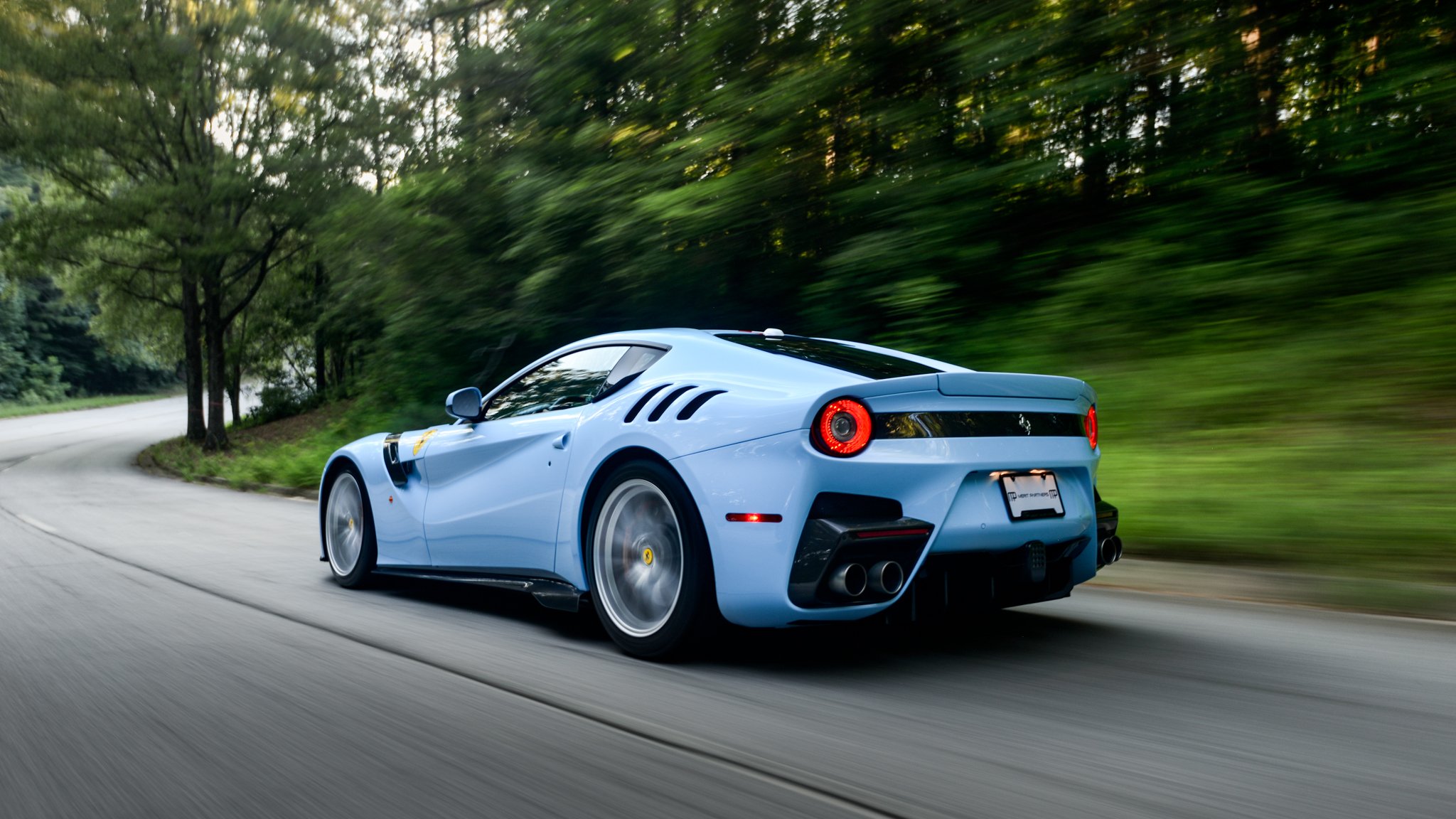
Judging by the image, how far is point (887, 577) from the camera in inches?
149

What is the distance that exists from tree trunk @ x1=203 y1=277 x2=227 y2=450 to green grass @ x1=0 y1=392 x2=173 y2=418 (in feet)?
74.3

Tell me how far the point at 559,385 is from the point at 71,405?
59.8 meters

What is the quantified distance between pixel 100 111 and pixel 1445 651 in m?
27.0

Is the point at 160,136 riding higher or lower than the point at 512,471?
higher

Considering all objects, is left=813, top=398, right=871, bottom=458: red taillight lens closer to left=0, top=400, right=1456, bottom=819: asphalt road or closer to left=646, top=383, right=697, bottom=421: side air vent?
left=646, top=383, right=697, bottom=421: side air vent

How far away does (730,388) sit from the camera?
425cm

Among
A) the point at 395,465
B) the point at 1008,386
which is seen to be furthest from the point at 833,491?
the point at 395,465

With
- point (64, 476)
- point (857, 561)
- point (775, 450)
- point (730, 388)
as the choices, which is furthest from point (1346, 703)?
point (64, 476)

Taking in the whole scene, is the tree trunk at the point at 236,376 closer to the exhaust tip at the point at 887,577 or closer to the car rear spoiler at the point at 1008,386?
the car rear spoiler at the point at 1008,386

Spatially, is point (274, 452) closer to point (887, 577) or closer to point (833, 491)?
point (833, 491)

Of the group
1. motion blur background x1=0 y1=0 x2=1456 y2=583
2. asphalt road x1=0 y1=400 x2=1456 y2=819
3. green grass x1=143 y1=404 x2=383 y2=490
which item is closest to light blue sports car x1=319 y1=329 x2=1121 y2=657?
asphalt road x1=0 y1=400 x2=1456 y2=819

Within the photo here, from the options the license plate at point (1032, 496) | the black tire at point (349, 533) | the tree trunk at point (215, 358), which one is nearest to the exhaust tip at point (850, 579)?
the license plate at point (1032, 496)

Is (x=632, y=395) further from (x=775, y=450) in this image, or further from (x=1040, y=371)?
(x=1040, y=371)

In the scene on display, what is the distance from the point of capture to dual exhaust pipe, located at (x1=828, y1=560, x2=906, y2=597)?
3.77 metres
